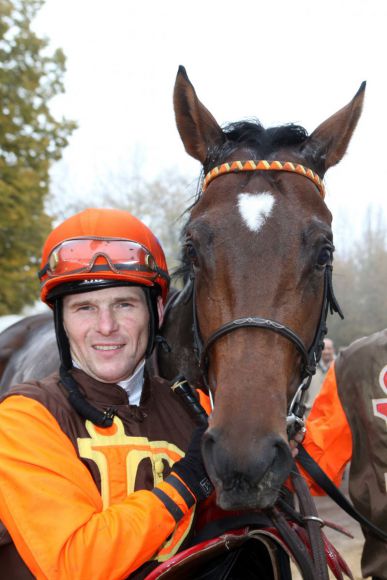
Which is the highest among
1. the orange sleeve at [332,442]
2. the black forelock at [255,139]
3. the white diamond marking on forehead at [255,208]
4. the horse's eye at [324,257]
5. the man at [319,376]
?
the black forelock at [255,139]

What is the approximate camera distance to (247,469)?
1.46 metres

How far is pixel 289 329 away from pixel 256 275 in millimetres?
203

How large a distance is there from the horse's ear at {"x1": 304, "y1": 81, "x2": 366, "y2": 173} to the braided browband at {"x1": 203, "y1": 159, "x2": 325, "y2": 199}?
191 mm

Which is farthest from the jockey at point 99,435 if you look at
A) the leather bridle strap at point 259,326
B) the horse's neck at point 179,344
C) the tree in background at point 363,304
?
the tree in background at point 363,304

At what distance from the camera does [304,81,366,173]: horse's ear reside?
7.63 ft

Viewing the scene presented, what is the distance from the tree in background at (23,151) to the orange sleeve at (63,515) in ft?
35.0

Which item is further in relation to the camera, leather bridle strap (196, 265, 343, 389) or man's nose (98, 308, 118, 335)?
man's nose (98, 308, 118, 335)

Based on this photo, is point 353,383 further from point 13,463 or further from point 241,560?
point 13,463

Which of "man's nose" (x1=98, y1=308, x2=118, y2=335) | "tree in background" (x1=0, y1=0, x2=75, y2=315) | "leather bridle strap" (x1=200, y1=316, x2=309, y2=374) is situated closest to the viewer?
"leather bridle strap" (x1=200, y1=316, x2=309, y2=374)

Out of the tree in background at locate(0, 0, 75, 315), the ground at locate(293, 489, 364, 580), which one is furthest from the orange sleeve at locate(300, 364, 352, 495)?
the tree in background at locate(0, 0, 75, 315)

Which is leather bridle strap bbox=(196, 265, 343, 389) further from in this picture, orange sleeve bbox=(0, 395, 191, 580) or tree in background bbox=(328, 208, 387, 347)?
tree in background bbox=(328, 208, 387, 347)

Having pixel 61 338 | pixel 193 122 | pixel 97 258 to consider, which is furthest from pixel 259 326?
pixel 193 122

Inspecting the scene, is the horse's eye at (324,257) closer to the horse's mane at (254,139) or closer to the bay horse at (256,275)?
the bay horse at (256,275)

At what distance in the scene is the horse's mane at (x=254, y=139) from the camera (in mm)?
2184
